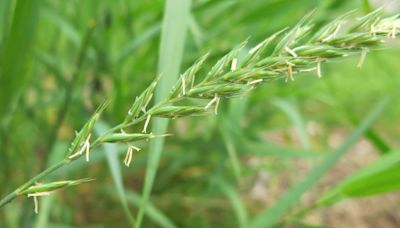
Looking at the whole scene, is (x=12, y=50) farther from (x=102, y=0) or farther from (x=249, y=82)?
(x=249, y=82)

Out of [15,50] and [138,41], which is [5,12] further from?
[138,41]

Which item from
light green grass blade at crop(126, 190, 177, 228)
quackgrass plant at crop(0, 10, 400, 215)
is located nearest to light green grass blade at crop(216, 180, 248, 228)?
light green grass blade at crop(126, 190, 177, 228)

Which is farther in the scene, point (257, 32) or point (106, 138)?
point (257, 32)

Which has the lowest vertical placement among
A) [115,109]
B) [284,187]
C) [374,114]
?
[284,187]

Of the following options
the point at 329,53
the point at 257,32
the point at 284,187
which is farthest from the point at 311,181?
the point at 284,187

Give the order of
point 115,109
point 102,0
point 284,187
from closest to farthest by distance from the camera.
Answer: point 102,0 < point 115,109 < point 284,187

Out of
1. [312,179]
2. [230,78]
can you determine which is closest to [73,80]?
[312,179]

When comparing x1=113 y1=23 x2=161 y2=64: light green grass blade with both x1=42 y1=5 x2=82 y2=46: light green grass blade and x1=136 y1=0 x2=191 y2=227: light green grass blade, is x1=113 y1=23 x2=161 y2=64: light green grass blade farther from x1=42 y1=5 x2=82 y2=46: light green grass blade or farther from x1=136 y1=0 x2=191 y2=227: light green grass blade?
x1=136 y1=0 x2=191 y2=227: light green grass blade

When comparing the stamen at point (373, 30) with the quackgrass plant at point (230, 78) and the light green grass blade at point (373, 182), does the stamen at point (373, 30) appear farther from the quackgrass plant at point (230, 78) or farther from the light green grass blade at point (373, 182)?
the light green grass blade at point (373, 182)

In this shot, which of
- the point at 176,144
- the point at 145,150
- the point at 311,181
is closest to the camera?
the point at 311,181
